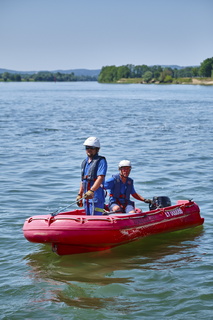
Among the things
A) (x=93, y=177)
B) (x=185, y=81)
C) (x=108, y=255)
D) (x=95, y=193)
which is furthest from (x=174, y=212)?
(x=185, y=81)

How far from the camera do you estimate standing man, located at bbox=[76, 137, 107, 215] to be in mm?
8727

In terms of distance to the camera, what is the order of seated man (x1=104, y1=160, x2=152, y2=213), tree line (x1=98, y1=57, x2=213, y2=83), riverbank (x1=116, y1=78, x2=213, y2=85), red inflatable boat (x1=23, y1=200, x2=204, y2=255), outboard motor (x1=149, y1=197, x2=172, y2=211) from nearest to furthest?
red inflatable boat (x1=23, y1=200, x2=204, y2=255)
seated man (x1=104, y1=160, x2=152, y2=213)
outboard motor (x1=149, y1=197, x2=172, y2=211)
riverbank (x1=116, y1=78, x2=213, y2=85)
tree line (x1=98, y1=57, x2=213, y2=83)

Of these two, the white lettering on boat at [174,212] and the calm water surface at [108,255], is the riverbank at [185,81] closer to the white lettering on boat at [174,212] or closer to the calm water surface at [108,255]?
the calm water surface at [108,255]

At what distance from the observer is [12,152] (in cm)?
2103

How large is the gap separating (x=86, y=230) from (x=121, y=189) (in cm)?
153

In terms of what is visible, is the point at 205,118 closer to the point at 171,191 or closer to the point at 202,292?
the point at 171,191

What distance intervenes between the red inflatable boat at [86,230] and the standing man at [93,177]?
273 mm

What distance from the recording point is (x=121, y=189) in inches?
Result: 394

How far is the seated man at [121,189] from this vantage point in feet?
32.4

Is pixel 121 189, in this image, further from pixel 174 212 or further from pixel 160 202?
pixel 174 212

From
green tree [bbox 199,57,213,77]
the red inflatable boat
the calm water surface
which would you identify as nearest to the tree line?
green tree [bbox 199,57,213,77]

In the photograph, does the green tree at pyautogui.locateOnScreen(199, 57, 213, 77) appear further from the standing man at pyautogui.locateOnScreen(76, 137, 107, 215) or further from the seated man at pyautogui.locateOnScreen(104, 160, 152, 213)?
the standing man at pyautogui.locateOnScreen(76, 137, 107, 215)

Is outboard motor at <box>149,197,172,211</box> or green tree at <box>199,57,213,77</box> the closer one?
outboard motor at <box>149,197,172,211</box>

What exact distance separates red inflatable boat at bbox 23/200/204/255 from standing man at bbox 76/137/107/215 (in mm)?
273
